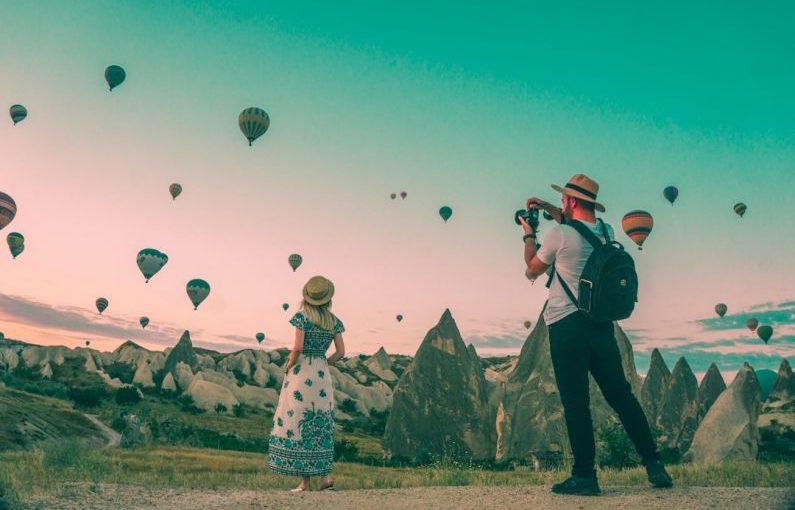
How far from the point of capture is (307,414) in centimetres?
866

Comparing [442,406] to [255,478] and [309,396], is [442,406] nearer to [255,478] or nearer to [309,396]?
[255,478]

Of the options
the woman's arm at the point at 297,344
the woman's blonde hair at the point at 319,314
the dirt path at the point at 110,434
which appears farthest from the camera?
the dirt path at the point at 110,434

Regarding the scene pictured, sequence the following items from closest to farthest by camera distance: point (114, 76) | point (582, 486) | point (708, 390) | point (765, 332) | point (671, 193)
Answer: point (582, 486)
point (114, 76)
point (671, 193)
point (708, 390)
point (765, 332)

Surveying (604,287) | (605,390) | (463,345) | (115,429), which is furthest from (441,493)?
(463,345)

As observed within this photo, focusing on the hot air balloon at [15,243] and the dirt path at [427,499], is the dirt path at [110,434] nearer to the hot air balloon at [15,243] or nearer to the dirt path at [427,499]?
the dirt path at [427,499]

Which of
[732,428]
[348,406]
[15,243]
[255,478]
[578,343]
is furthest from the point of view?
[348,406]

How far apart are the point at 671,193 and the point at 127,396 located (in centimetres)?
4043

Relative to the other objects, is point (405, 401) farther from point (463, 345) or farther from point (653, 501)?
point (653, 501)

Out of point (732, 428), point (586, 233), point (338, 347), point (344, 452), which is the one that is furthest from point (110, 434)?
point (732, 428)

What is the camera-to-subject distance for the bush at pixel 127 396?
1736 inches

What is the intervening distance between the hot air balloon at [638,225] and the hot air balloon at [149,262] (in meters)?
30.8

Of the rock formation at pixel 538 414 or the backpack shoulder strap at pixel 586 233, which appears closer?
the backpack shoulder strap at pixel 586 233

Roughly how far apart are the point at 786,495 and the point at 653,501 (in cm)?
146

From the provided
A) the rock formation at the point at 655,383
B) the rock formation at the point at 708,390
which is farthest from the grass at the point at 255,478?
the rock formation at the point at 708,390
